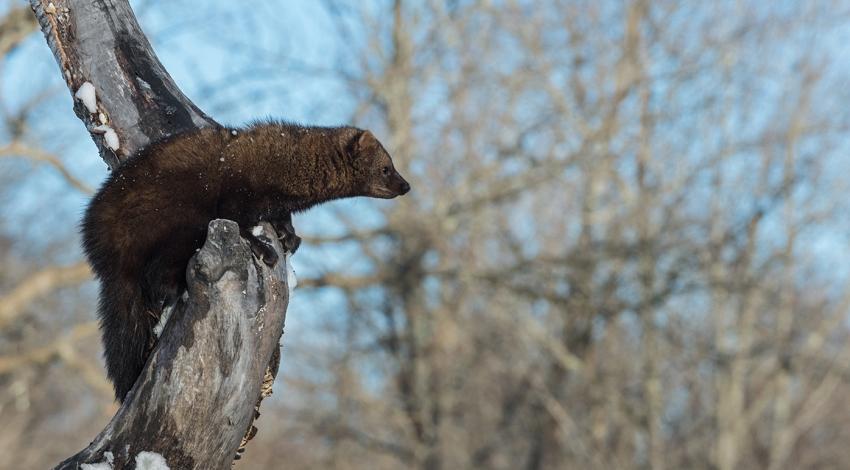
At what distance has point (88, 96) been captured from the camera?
3.95 meters

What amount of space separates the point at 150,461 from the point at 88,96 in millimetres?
1646

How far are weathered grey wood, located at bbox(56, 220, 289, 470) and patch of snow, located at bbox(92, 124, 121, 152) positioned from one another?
0.90 m

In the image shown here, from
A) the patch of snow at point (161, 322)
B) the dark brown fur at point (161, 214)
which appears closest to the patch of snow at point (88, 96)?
the dark brown fur at point (161, 214)

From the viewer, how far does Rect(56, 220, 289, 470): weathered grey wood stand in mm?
3049

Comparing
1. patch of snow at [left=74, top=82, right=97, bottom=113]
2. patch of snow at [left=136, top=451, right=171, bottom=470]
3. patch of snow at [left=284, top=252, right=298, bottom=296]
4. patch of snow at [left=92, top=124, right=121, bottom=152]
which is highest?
patch of snow at [left=74, top=82, right=97, bottom=113]

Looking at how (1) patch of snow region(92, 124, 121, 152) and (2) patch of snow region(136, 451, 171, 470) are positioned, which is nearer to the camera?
(2) patch of snow region(136, 451, 171, 470)

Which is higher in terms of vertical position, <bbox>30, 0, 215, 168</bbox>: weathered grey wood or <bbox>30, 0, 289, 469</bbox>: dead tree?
<bbox>30, 0, 215, 168</bbox>: weathered grey wood

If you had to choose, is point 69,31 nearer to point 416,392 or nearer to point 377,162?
point 377,162

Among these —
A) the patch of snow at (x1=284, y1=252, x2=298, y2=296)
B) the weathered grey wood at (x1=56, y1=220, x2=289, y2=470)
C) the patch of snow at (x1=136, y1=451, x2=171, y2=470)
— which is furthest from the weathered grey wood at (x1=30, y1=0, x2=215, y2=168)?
the patch of snow at (x1=136, y1=451, x2=171, y2=470)

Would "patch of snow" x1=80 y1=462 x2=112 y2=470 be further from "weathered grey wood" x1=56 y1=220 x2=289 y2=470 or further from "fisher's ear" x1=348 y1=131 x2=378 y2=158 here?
"fisher's ear" x1=348 y1=131 x2=378 y2=158

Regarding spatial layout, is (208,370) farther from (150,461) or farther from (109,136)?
(109,136)

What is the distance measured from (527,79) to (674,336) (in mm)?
4604

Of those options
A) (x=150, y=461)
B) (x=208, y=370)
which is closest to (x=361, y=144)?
(x=208, y=370)

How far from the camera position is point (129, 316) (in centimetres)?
362
